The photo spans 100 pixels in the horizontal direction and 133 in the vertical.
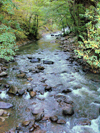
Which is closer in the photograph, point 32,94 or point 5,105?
point 5,105

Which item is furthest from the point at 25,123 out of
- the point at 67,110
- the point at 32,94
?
the point at 32,94

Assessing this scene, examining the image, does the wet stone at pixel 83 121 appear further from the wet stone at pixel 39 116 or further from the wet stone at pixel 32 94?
the wet stone at pixel 32 94

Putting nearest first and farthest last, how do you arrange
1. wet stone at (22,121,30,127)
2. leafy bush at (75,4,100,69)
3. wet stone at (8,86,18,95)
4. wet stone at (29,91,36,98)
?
wet stone at (22,121,30,127) → leafy bush at (75,4,100,69) → wet stone at (29,91,36,98) → wet stone at (8,86,18,95)

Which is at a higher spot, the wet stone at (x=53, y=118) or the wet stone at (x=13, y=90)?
the wet stone at (x=13, y=90)

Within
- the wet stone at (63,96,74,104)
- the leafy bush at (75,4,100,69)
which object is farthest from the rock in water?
the leafy bush at (75,4,100,69)

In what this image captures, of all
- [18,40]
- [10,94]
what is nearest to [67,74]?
[10,94]

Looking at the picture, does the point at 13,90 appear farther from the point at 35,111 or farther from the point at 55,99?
the point at 55,99

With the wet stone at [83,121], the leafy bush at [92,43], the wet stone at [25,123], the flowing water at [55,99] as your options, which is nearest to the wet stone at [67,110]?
the flowing water at [55,99]

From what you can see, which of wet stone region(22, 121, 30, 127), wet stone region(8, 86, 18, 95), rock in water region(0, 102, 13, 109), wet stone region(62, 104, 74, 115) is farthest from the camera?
wet stone region(8, 86, 18, 95)

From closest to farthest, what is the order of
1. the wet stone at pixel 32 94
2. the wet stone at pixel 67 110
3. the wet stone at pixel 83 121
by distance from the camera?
the wet stone at pixel 83 121 < the wet stone at pixel 67 110 < the wet stone at pixel 32 94

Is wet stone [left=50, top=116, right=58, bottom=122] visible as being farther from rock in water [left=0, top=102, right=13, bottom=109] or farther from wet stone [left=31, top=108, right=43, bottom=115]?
rock in water [left=0, top=102, right=13, bottom=109]

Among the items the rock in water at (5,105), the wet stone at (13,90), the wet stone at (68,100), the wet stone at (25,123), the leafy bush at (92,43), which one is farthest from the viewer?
the wet stone at (13,90)

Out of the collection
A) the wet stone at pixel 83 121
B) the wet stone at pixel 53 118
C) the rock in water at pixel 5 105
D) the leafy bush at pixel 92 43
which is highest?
the leafy bush at pixel 92 43

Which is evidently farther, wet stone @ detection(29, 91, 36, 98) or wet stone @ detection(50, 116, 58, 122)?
wet stone @ detection(29, 91, 36, 98)
